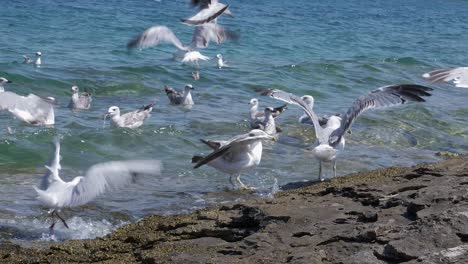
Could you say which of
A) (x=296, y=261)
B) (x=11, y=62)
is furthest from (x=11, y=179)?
(x=11, y=62)

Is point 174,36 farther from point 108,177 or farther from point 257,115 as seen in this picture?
point 108,177

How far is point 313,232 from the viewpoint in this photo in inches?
208

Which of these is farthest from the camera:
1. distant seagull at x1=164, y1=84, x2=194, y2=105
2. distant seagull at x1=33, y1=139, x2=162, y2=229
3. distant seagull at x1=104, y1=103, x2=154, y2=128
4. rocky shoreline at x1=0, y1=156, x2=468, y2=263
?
distant seagull at x1=164, y1=84, x2=194, y2=105

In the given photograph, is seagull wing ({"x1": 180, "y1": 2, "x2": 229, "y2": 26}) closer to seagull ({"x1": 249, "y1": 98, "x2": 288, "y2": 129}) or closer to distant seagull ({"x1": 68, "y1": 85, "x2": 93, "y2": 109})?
seagull ({"x1": 249, "y1": 98, "x2": 288, "y2": 129})

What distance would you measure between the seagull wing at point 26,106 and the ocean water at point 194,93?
0.36 meters

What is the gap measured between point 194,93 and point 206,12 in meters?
4.91

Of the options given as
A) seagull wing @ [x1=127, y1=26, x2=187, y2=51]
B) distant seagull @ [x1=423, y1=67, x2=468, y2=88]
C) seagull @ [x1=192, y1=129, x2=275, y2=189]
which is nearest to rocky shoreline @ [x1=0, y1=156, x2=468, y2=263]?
distant seagull @ [x1=423, y1=67, x2=468, y2=88]

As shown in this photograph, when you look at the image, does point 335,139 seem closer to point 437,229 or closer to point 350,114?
point 350,114

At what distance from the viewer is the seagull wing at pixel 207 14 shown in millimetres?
10352

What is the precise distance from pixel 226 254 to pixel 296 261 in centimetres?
59

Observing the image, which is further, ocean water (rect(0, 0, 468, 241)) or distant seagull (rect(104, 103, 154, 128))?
distant seagull (rect(104, 103, 154, 128))

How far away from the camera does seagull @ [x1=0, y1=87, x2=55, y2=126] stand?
10094 mm

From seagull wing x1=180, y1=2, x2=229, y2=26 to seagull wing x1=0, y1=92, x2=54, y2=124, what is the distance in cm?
198

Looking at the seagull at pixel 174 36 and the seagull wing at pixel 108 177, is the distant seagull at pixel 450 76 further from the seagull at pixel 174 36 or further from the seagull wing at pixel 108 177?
the seagull at pixel 174 36
